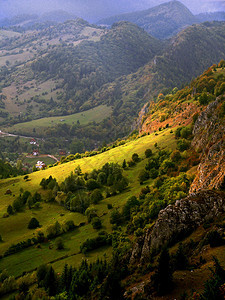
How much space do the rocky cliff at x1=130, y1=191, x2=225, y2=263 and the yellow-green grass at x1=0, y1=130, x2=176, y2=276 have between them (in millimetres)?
25985

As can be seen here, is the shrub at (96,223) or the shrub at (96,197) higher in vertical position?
the shrub at (96,223)

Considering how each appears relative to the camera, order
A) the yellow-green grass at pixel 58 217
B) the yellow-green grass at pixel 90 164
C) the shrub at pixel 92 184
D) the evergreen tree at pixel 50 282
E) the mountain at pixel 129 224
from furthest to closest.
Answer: the yellow-green grass at pixel 90 164, the shrub at pixel 92 184, the yellow-green grass at pixel 58 217, the evergreen tree at pixel 50 282, the mountain at pixel 129 224

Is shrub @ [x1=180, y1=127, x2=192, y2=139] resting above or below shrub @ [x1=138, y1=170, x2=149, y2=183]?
above

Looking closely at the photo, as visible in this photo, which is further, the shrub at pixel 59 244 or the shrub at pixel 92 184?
the shrub at pixel 92 184

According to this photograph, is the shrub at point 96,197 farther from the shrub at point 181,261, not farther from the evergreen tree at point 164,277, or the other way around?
the evergreen tree at point 164,277

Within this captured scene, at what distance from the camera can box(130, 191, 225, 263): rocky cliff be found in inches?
1460

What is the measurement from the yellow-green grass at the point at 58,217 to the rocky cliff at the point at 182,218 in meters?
26.0

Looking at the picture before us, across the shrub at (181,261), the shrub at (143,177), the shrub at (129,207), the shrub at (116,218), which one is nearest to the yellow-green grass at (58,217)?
the shrub at (116,218)

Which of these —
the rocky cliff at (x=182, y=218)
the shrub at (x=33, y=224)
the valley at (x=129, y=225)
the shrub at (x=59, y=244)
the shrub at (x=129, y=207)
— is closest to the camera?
the valley at (x=129, y=225)

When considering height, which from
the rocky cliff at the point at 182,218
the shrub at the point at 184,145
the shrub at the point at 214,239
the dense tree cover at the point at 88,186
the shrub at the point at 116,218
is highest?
the shrub at the point at 214,239

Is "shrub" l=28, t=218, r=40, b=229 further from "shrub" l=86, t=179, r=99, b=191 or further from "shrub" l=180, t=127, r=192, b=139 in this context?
"shrub" l=180, t=127, r=192, b=139

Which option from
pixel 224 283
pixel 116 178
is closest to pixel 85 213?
pixel 116 178

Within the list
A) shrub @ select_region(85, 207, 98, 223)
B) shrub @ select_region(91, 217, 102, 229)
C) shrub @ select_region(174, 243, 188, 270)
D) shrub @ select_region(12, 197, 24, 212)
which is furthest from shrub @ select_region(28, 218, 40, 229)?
shrub @ select_region(174, 243, 188, 270)

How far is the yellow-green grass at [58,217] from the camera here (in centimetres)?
6638
